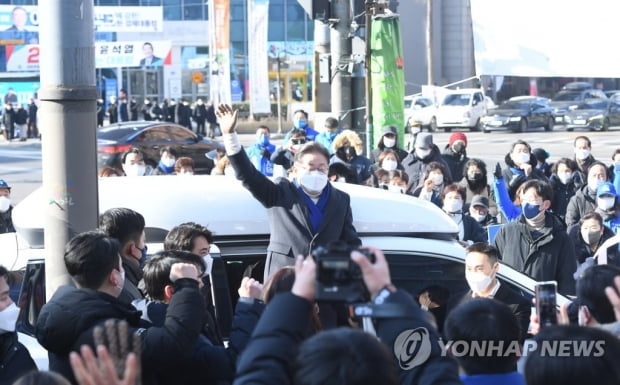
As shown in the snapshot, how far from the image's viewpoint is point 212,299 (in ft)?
18.0

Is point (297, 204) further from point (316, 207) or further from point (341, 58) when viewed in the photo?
point (341, 58)

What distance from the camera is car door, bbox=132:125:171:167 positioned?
83.1ft

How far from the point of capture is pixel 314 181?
6.12 m

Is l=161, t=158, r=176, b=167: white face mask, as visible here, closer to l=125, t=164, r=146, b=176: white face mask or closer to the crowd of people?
l=125, t=164, r=146, b=176: white face mask

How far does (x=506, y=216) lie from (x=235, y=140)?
176 inches

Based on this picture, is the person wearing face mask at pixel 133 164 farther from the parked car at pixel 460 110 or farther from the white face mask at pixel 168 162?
the parked car at pixel 460 110

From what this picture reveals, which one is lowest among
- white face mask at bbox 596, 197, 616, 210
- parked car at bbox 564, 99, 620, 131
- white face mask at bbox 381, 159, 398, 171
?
white face mask at bbox 596, 197, 616, 210

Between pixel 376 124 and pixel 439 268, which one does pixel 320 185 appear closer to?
pixel 439 268

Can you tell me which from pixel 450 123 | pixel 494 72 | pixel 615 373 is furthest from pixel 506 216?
pixel 450 123

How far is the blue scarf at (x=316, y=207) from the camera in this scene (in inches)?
239

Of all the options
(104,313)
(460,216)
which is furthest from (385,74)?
(104,313)

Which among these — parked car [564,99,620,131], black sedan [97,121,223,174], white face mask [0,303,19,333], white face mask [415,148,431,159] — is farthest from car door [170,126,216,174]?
parked car [564,99,620,131]

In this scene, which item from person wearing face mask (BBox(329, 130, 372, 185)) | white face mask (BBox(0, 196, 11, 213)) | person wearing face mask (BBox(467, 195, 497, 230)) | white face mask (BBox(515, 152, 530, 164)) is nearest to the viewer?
person wearing face mask (BBox(467, 195, 497, 230))

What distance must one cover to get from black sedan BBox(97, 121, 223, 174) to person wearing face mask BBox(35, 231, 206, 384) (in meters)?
19.5
